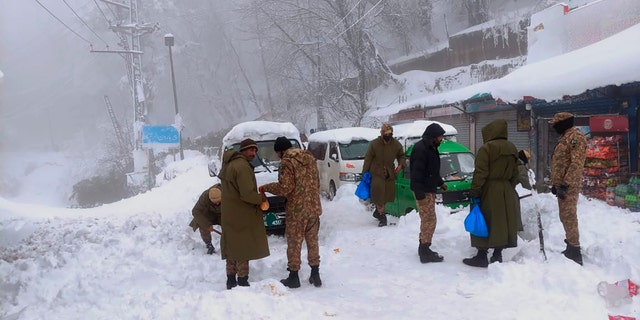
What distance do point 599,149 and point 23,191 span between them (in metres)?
66.8

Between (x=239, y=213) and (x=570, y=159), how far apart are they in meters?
3.85

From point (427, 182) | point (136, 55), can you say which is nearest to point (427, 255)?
point (427, 182)

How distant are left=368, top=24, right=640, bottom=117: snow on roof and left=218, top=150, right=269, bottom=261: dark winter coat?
687cm

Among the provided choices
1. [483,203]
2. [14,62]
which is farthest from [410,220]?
[14,62]

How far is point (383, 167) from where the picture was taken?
25.5ft

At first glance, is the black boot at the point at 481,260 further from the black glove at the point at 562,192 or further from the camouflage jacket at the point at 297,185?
the camouflage jacket at the point at 297,185

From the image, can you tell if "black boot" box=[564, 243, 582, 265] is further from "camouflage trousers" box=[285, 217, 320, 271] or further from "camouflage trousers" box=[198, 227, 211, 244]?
"camouflage trousers" box=[198, 227, 211, 244]

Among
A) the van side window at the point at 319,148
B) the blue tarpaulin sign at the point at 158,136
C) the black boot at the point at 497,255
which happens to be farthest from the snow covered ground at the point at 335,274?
the blue tarpaulin sign at the point at 158,136

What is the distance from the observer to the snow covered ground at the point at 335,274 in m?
4.08

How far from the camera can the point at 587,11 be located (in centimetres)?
1134

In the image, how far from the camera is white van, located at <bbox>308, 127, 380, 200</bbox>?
1128 centimetres

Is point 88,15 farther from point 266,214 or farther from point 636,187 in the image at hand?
point 636,187

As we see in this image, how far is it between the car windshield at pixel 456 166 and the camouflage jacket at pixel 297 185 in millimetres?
3557

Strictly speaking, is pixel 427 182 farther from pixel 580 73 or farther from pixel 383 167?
pixel 580 73
